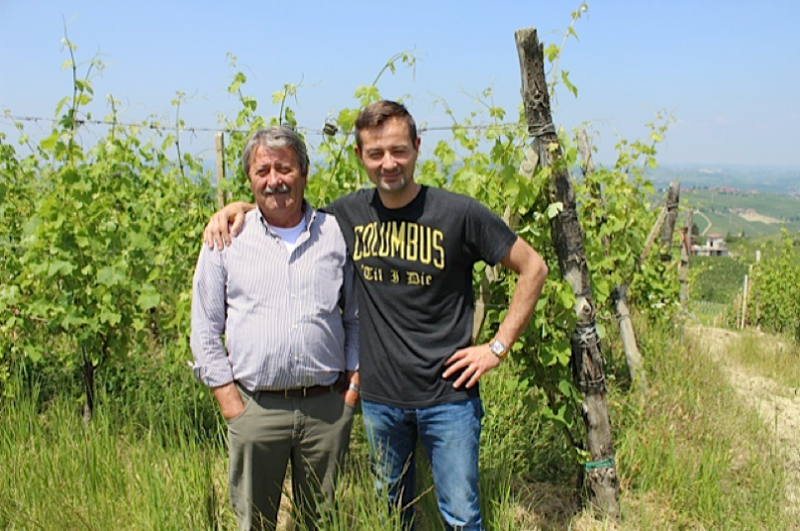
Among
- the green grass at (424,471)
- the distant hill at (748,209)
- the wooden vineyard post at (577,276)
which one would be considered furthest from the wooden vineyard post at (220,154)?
the distant hill at (748,209)

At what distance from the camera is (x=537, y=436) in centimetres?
364

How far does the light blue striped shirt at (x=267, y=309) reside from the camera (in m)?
2.14

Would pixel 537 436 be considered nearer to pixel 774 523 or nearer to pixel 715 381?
pixel 774 523

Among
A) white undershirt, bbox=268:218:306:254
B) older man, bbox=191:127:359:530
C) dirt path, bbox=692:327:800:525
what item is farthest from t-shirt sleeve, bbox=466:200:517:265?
dirt path, bbox=692:327:800:525

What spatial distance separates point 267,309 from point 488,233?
30.3 inches

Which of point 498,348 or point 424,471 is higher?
point 498,348

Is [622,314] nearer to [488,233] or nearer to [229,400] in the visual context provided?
[488,233]

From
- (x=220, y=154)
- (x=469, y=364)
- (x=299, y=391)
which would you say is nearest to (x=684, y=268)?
(x=220, y=154)

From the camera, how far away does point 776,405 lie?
175 inches

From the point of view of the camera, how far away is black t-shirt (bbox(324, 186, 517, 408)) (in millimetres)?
2105

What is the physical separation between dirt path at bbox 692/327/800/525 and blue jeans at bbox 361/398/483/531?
1.83 metres

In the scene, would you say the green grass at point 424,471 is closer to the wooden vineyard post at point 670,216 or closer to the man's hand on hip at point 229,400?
the man's hand on hip at point 229,400

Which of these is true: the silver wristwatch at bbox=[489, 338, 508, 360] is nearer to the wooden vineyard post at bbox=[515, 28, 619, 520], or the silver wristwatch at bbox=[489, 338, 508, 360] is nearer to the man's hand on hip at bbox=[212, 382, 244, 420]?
the wooden vineyard post at bbox=[515, 28, 619, 520]

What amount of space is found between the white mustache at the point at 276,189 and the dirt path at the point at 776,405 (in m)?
2.75
